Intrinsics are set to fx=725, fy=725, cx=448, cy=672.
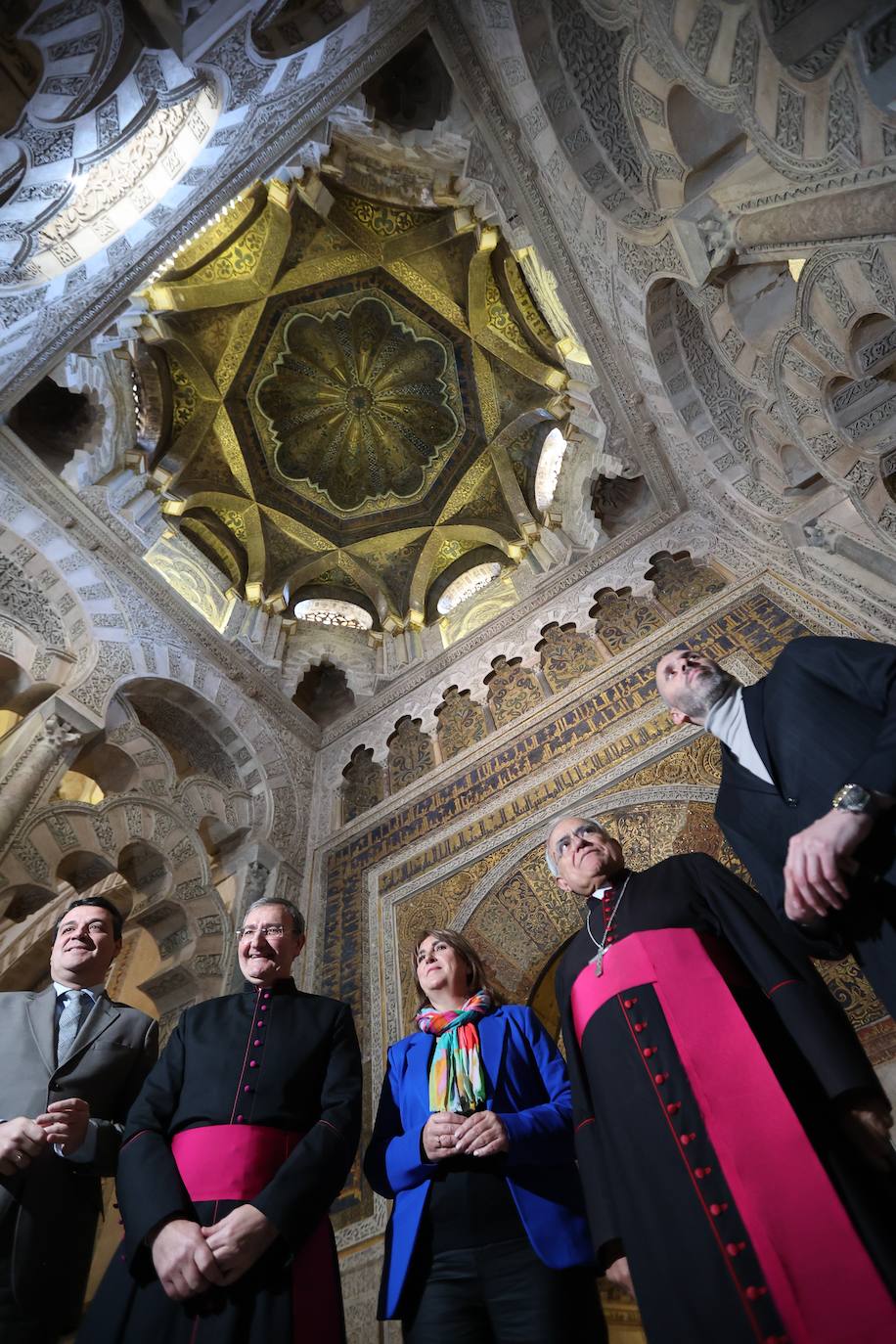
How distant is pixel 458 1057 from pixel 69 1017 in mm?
1132

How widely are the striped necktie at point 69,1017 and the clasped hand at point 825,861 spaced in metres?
1.95

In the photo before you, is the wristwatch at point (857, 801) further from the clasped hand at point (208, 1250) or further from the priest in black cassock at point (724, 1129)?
the clasped hand at point (208, 1250)

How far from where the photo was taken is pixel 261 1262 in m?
1.48

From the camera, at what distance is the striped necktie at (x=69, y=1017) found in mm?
2025

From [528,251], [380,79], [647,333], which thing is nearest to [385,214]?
[380,79]

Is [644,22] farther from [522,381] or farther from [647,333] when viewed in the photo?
[522,381]

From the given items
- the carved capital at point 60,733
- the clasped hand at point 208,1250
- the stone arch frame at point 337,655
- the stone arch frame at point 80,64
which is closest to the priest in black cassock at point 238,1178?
the clasped hand at point 208,1250

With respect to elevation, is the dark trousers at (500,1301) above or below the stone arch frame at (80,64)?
below

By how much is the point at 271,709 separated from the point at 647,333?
496 centimetres

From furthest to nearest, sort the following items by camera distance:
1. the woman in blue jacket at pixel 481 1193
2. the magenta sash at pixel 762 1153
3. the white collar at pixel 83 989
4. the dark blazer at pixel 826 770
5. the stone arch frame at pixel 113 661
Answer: the stone arch frame at pixel 113 661 < the white collar at pixel 83 989 < the woman in blue jacket at pixel 481 1193 < the dark blazer at pixel 826 770 < the magenta sash at pixel 762 1153

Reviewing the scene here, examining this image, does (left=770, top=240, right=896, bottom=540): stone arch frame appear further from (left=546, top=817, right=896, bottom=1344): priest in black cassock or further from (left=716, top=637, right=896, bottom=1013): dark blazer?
(left=546, top=817, right=896, bottom=1344): priest in black cassock

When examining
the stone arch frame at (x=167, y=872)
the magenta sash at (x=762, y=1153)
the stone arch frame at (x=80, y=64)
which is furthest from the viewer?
the stone arch frame at (x=80, y=64)

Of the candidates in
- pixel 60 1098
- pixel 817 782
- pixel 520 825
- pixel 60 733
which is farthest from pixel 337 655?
pixel 817 782

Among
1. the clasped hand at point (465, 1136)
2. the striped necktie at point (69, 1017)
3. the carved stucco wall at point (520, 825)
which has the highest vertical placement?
the carved stucco wall at point (520, 825)
